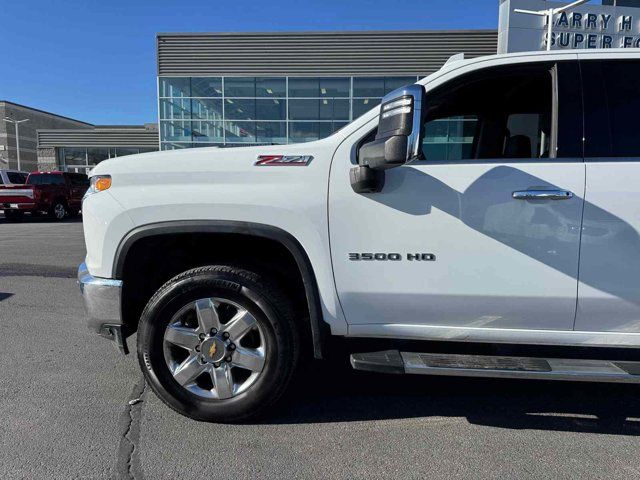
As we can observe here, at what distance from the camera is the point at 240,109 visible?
21.7 m

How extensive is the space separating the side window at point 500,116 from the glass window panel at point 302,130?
60.4ft

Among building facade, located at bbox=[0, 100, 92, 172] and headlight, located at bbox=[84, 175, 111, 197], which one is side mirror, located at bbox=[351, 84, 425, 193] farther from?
building facade, located at bbox=[0, 100, 92, 172]

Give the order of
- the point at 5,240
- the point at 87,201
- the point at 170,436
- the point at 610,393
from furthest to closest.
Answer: the point at 5,240, the point at 610,393, the point at 87,201, the point at 170,436

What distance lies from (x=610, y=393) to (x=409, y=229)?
2001mm

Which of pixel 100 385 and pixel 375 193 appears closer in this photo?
pixel 375 193

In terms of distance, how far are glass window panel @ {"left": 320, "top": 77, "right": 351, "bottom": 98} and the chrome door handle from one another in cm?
1976

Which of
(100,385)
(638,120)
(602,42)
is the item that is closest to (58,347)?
(100,385)

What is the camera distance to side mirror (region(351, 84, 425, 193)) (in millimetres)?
2135

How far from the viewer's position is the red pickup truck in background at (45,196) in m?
17.0

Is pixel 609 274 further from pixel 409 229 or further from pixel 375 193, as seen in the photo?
pixel 375 193

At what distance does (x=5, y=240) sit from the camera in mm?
11641

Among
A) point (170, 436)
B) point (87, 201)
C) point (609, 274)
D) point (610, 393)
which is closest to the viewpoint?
→ point (609, 274)

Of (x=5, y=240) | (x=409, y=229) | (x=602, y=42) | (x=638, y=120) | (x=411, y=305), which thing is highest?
(x=602, y=42)

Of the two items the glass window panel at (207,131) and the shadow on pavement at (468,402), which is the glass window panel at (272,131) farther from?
the shadow on pavement at (468,402)
